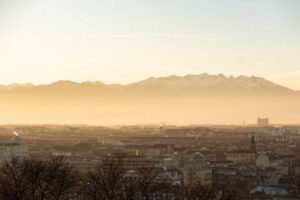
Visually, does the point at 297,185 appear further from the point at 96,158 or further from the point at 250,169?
the point at 96,158

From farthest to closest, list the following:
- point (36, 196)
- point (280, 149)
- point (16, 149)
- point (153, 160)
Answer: point (280, 149)
point (16, 149)
point (153, 160)
point (36, 196)

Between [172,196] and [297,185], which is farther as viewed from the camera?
[297,185]

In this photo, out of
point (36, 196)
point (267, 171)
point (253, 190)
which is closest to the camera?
point (36, 196)

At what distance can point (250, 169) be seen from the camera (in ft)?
268

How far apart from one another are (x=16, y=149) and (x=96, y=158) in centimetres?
992

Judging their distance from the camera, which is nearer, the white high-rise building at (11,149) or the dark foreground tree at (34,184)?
the dark foreground tree at (34,184)

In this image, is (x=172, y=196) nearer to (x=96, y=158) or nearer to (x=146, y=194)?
(x=146, y=194)

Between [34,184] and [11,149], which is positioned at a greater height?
[11,149]

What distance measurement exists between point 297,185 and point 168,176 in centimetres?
1331

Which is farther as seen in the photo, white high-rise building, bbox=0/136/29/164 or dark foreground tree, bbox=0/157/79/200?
white high-rise building, bbox=0/136/29/164

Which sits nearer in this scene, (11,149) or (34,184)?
(34,184)

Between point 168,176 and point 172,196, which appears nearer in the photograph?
point 172,196

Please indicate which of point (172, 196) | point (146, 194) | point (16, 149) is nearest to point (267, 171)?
point (16, 149)

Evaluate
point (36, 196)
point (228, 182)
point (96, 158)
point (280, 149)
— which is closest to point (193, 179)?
point (228, 182)
